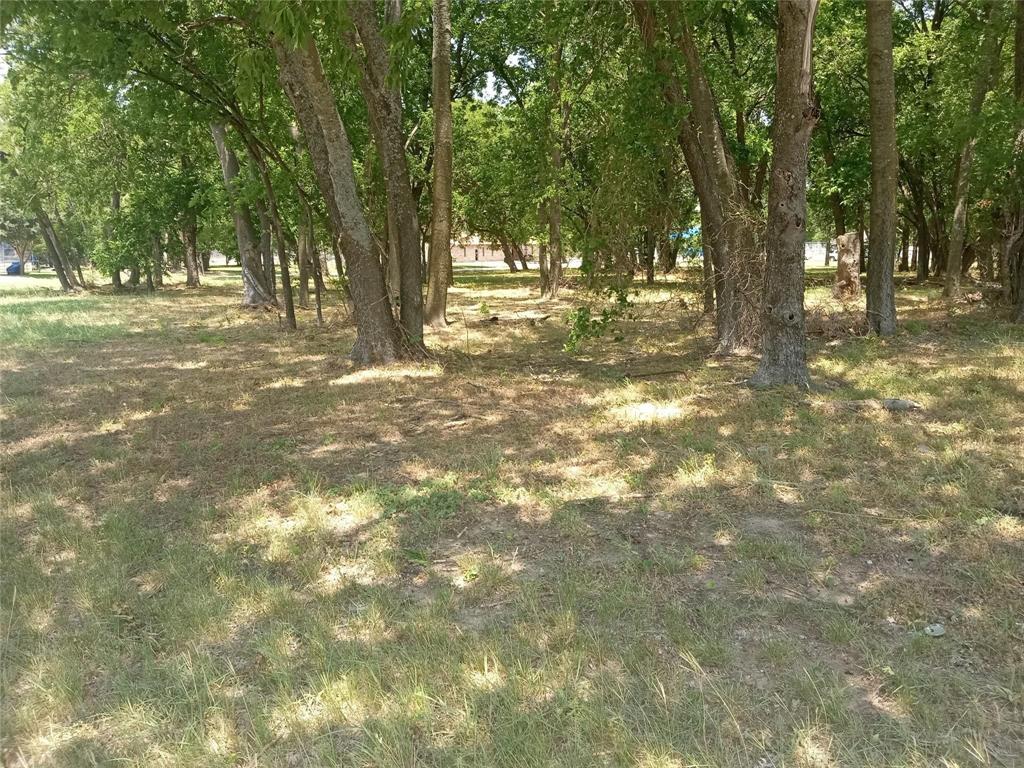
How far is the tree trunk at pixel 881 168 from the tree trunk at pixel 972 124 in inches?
94.2

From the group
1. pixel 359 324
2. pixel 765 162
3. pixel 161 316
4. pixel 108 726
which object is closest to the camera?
pixel 108 726

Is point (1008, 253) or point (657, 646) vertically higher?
point (1008, 253)

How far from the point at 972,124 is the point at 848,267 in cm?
464

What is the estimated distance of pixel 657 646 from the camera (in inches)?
117

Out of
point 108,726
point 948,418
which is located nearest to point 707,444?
point 948,418

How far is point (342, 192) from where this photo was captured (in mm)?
8758

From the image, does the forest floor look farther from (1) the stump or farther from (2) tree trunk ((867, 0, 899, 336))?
(1) the stump

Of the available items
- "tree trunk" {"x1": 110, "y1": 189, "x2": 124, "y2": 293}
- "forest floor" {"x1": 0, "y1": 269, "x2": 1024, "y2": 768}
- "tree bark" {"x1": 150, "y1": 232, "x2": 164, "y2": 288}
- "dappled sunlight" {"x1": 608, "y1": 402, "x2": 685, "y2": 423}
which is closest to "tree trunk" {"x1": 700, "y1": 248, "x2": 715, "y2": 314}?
"forest floor" {"x1": 0, "y1": 269, "x2": 1024, "y2": 768}

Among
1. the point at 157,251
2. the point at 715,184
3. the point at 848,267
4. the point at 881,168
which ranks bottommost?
the point at 848,267

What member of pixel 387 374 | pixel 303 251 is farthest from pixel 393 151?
pixel 303 251

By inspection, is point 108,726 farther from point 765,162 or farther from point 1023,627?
point 765,162

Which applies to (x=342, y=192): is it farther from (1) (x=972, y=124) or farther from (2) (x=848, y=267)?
(2) (x=848, y=267)

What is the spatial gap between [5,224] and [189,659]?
62463 mm

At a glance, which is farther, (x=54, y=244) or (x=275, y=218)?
(x=54, y=244)
